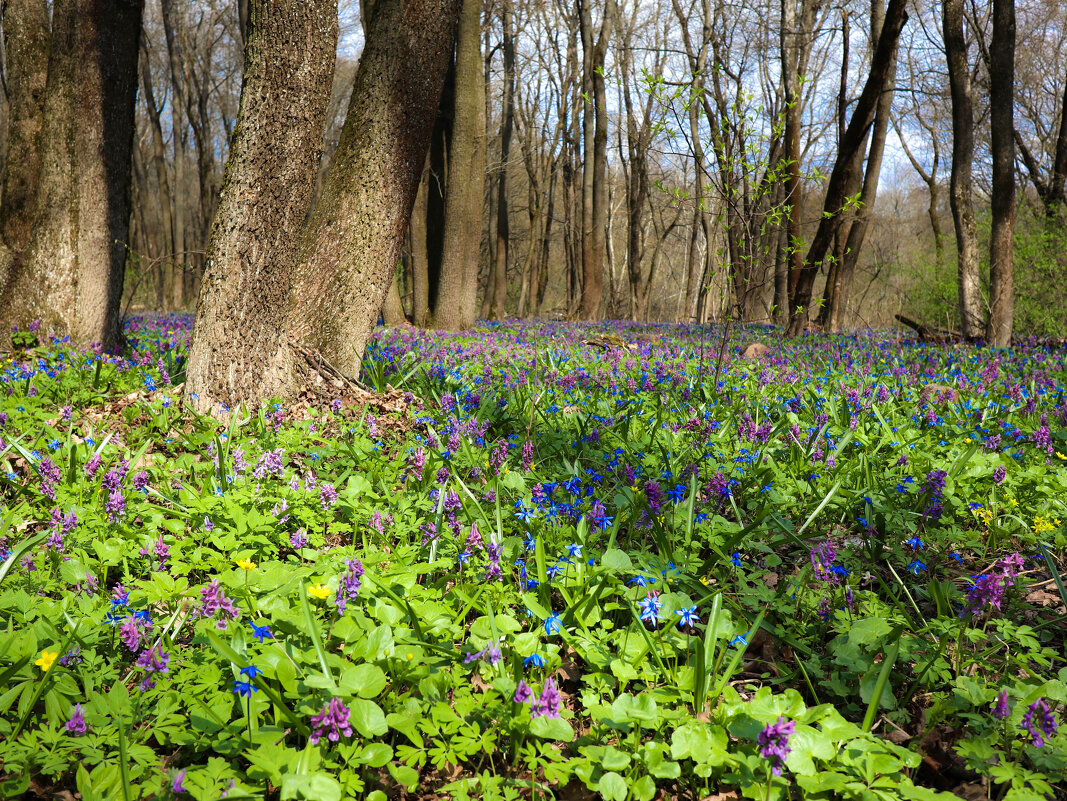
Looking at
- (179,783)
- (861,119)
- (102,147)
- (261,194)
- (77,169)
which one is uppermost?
(861,119)

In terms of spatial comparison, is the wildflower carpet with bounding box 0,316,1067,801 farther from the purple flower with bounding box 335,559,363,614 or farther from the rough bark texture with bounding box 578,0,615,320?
the rough bark texture with bounding box 578,0,615,320

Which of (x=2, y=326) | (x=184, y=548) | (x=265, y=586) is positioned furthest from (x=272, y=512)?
(x=2, y=326)

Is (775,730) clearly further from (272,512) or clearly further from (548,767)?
(272,512)

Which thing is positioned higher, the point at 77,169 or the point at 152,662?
the point at 77,169

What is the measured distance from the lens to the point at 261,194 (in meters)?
3.76

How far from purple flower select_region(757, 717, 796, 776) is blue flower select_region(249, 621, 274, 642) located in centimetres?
133

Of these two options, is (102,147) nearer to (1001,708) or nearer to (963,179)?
(1001,708)

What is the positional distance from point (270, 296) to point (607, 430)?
231 centimetres

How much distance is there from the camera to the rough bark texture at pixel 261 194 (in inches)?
147

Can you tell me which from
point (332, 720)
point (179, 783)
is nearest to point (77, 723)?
point (179, 783)

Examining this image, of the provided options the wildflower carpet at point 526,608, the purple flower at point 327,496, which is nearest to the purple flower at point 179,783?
the wildflower carpet at point 526,608

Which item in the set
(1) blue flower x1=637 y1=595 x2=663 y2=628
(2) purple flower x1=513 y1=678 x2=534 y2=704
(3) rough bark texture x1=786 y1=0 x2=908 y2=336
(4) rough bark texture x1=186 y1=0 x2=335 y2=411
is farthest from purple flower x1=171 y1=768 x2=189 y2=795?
(3) rough bark texture x1=786 y1=0 x2=908 y2=336

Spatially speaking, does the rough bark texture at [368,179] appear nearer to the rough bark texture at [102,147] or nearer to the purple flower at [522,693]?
the rough bark texture at [102,147]

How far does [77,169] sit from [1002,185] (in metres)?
10.8
